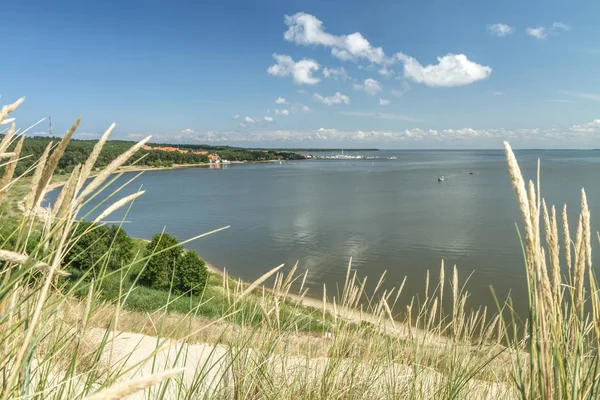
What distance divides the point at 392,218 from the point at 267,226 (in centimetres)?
1099

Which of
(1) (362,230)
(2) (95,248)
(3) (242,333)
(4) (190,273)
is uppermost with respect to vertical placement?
(3) (242,333)

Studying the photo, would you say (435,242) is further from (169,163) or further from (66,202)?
(169,163)

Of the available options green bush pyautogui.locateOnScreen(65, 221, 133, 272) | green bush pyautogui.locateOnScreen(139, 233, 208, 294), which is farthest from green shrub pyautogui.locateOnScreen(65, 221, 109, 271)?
green bush pyautogui.locateOnScreen(139, 233, 208, 294)

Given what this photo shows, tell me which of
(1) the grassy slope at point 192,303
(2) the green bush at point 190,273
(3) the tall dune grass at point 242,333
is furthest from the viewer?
(2) the green bush at point 190,273

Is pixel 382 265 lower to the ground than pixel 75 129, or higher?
lower

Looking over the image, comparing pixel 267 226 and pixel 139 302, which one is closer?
pixel 139 302

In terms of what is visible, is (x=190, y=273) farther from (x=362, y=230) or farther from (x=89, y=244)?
(x=362, y=230)

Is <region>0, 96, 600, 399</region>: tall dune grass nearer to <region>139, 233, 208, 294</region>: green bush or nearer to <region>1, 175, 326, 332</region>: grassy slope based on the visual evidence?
<region>1, 175, 326, 332</region>: grassy slope

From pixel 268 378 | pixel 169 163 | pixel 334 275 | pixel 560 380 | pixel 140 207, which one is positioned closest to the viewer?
pixel 560 380

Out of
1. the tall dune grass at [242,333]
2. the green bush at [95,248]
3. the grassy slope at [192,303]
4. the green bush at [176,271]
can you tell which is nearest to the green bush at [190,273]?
the green bush at [176,271]

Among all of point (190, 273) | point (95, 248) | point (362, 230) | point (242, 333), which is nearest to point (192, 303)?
point (242, 333)

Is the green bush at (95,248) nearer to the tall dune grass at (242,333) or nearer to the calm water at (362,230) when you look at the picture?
the tall dune grass at (242,333)

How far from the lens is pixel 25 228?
105 cm

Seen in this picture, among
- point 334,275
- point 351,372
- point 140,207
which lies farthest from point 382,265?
point 140,207
